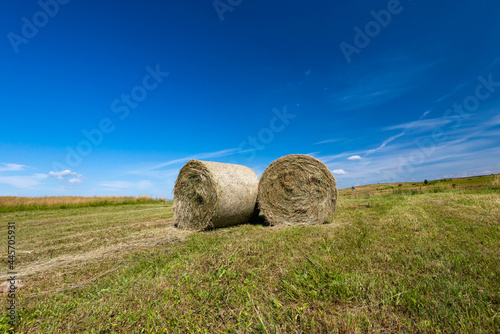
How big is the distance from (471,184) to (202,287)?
17476 mm

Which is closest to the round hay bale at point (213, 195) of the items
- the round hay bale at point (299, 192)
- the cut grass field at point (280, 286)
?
the round hay bale at point (299, 192)

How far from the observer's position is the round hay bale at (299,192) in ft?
22.9

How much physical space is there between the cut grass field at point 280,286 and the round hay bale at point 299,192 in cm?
222

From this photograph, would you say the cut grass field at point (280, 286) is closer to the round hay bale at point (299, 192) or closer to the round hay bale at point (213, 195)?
the round hay bale at point (213, 195)

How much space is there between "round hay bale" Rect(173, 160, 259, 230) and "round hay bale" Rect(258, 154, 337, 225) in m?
0.62

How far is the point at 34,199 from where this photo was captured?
19.2m

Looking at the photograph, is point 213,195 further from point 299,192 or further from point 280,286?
point 280,286

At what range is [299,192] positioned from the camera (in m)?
7.12

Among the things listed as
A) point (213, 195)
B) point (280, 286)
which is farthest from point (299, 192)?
point (280, 286)

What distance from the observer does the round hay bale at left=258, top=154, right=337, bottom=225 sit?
6973 millimetres

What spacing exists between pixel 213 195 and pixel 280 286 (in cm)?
414

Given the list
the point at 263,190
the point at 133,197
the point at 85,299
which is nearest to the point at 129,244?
the point at 85,299

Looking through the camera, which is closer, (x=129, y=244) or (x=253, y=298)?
(x=253, y=298)

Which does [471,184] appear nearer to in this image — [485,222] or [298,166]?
[485,222]
